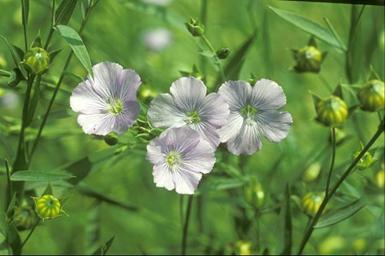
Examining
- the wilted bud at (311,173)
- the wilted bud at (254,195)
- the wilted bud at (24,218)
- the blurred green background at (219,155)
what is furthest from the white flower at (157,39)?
the wilted bud at (24,218)

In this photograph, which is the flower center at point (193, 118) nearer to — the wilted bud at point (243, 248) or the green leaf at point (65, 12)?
the green leaf at point (65, 12)

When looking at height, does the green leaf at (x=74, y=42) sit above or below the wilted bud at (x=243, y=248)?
above

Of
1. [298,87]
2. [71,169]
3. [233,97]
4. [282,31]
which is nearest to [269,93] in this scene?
[233,97]

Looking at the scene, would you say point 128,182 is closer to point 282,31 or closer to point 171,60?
point 171,60

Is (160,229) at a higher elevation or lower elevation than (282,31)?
lower

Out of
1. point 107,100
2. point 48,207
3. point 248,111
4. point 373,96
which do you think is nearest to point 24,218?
point 48,207

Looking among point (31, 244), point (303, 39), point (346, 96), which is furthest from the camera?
point (303, 39)
